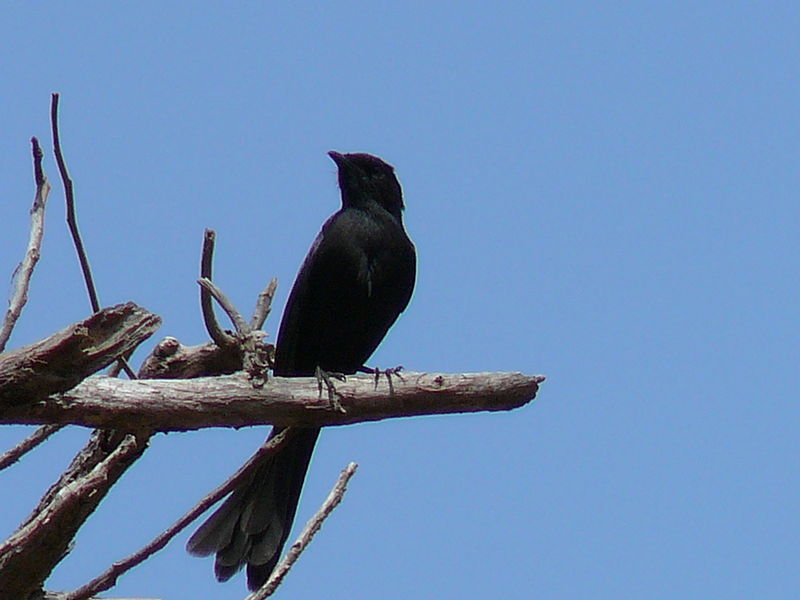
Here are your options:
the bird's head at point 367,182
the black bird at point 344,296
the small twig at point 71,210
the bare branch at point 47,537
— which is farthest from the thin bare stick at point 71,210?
the bird's head at point 367,182

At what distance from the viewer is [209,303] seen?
4301 mm

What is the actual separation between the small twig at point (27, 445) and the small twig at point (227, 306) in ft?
2.33

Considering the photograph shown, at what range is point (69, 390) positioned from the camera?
3199mm

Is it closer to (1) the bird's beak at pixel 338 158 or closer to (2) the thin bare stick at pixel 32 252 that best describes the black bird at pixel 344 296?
(1) the bird's beak at pixel 338 158

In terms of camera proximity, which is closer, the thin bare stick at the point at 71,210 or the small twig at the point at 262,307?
the thin bare stick at the point at 71,210

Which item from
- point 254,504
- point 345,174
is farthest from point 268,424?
point 345,174

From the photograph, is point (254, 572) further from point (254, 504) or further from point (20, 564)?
point (20, 564)

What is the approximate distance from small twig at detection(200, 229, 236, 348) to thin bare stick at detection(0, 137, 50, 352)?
0.57 m

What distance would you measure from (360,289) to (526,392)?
Result: 1.86 m

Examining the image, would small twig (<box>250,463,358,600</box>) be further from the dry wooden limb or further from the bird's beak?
the bird's beak

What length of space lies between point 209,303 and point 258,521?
1.16m

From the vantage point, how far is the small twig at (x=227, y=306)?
417 cm

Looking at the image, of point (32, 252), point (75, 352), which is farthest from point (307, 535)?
point (32, 252)

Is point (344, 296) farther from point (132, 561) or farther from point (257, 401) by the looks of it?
point (132, 561)
